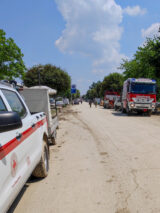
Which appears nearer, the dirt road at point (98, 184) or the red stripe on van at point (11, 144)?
the red stripe on van at point (11, 144)

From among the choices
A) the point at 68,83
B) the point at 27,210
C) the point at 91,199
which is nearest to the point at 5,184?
the point at 27,210

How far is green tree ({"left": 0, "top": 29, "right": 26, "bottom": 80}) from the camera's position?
2433 cm

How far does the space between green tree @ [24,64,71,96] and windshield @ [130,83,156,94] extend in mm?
29826

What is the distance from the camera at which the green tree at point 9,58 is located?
24.3m

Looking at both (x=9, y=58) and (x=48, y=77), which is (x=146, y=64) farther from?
(x=48, y=77)

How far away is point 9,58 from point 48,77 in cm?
2149

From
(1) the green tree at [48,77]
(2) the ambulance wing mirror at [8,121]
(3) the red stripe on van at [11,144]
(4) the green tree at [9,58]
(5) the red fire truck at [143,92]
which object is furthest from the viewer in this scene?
(1) the green tree at [48,77]

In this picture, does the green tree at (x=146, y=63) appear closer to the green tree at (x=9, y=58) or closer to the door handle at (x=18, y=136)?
the green tree at (x=9, y=58)

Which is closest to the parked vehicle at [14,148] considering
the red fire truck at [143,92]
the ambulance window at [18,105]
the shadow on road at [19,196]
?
the ambulance window at [18,105]

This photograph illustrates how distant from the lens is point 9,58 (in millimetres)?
24781

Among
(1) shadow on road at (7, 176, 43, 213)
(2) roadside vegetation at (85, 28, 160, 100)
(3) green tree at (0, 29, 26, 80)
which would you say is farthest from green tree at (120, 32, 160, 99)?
(1) shadow on road at (7, 176, 43, 213)

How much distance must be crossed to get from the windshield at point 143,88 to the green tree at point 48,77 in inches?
1174

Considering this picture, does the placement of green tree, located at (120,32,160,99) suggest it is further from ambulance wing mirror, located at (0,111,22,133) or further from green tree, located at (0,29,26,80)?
ambulance wing mirror, located at (0,111,22,133)

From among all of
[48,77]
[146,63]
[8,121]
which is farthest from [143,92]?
[48,77]
